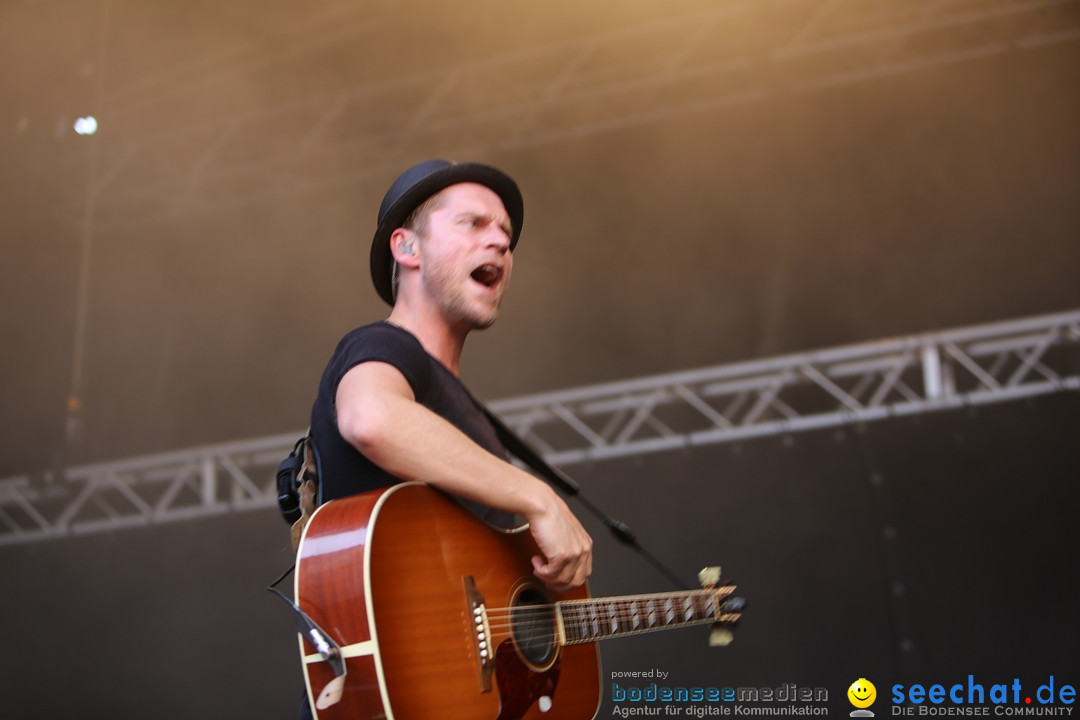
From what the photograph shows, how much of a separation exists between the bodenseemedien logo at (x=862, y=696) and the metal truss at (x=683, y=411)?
0.97 meters

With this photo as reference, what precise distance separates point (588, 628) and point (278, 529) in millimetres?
2797

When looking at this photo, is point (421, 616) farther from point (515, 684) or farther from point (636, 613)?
point (636, 613)

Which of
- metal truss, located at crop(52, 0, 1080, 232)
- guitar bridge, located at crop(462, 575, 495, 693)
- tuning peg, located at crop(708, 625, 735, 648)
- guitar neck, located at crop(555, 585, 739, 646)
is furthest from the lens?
metal truss, located at crop(52, 0, 1080, 232)

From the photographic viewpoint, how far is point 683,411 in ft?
13.0

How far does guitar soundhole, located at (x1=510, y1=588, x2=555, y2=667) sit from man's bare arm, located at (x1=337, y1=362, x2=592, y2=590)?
0.08 meters

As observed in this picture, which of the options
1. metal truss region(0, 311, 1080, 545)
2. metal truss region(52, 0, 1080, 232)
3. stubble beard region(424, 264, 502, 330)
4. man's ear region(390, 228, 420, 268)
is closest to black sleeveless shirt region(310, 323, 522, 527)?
stubble beard region(424, 264, 502, 330)

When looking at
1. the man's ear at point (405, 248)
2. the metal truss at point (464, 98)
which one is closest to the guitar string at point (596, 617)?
the man's ear at point (405, 248)

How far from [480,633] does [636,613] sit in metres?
0.51

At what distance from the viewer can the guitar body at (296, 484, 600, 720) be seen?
1.22 metres

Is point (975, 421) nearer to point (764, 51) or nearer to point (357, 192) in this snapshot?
point (764, 51)

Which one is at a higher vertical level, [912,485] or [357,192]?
[357,192]

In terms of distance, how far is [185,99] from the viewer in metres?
4.43

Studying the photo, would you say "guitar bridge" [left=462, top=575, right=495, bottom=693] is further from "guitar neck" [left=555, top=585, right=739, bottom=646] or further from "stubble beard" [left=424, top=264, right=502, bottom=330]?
"stubble beard" [left=424, top=264, right=502, bottom=330]

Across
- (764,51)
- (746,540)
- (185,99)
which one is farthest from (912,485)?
(185,99)
